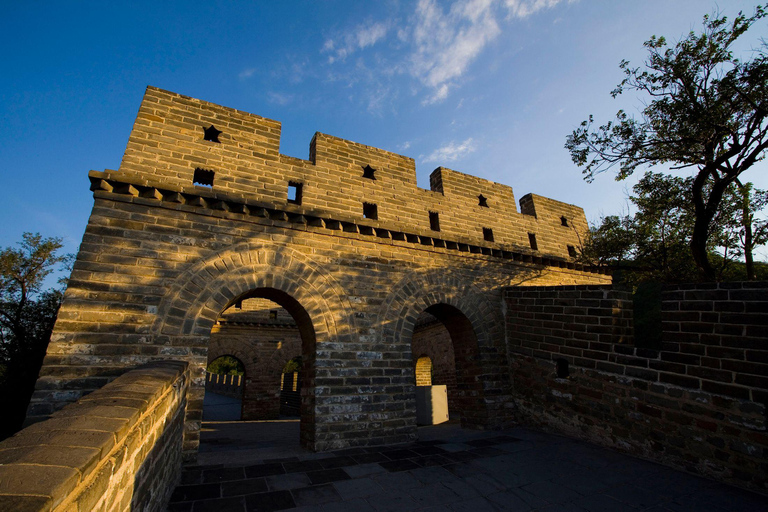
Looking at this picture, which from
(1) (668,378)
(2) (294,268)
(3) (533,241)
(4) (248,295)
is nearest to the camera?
(1) (668,378)

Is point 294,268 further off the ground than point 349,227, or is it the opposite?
point 349,227

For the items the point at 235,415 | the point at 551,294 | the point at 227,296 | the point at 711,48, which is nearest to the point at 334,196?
the point at 227,296

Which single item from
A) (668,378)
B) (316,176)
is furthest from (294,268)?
(668,378)

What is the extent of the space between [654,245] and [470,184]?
19.1ft

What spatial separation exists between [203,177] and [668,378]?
29.0 ft

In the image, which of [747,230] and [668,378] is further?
[747,230]

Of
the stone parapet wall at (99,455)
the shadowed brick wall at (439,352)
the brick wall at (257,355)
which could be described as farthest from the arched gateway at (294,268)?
the brick wall at (257,355)

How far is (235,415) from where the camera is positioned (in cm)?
1711

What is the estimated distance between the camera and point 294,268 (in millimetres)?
6328

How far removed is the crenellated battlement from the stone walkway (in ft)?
14.5

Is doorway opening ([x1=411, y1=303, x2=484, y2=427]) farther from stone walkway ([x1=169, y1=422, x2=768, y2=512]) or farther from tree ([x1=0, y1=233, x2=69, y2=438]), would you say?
tree ([x1=0, y1=233, x2=69, y2=438])

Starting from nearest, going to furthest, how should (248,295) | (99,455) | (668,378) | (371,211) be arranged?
1. (99,455)
2. (668,378)
3. (248,295)
4. (371,211)

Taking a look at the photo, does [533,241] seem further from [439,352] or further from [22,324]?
[22,324]

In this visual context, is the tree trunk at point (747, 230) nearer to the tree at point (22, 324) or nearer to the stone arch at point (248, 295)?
the stone arch at point (248, 295)
